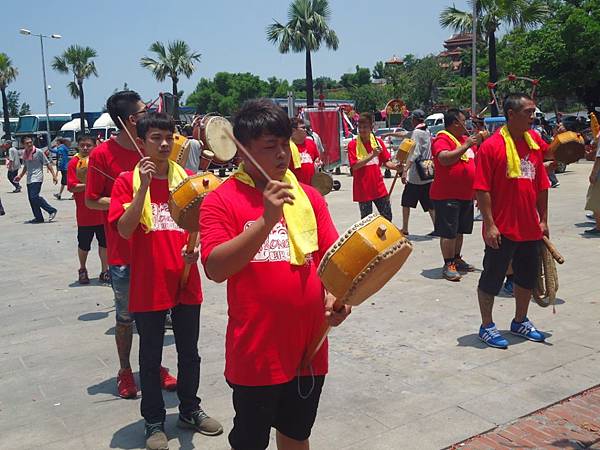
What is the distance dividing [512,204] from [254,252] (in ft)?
11.3

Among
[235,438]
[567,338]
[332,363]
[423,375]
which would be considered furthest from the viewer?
[567,338]

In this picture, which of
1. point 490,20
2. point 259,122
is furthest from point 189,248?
point 490,20

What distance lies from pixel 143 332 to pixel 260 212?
5.36ft

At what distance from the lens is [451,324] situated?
6.02 metres

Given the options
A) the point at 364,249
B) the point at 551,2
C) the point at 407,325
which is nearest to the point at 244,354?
the point at 364,249

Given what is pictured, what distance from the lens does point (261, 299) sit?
258 cm

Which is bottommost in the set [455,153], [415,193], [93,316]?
[93,316]

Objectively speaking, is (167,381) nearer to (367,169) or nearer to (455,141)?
(455,141)

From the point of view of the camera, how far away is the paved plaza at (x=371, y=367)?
411cm

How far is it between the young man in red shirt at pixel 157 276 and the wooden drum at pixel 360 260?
4.77ft

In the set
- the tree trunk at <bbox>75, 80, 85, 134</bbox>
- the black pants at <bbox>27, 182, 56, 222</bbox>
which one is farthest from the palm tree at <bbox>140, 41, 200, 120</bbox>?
the black pants at <bbox>27, 182, 56, 222</bbox>

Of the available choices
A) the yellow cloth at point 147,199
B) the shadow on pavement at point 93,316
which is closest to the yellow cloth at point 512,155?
the yellow cloth at point 147,199

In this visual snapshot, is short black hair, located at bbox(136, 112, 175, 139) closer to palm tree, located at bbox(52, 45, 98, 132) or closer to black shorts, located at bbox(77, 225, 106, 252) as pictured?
black shorts, located at bbox(77, 225, 106, 252)

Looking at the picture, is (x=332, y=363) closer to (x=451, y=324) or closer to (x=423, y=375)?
(x=423, y=375)
